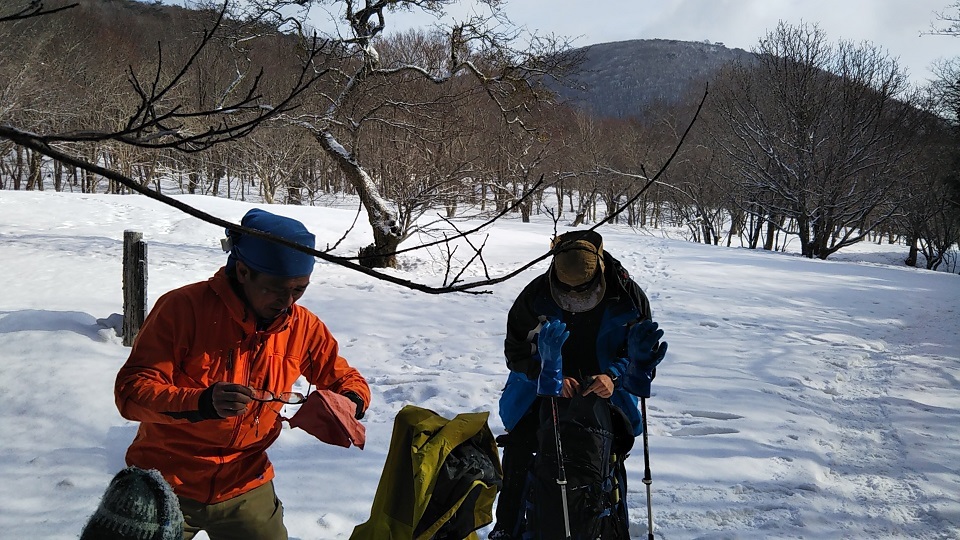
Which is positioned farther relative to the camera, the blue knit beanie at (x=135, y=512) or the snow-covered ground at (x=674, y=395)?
the snow-covered ground at (x=674, y=395)

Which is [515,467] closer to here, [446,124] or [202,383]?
[202,383]

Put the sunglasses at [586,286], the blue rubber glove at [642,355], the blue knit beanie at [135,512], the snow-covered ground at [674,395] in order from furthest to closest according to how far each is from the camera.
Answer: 1. the snow-covered ground at [674,395]
2. the sunglasses at [586,286]
3. the blue rubber glove at [642,355]
4. the blue knit beanie at [135,512]

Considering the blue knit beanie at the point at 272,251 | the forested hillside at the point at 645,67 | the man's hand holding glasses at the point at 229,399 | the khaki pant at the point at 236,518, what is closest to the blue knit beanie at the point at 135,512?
the man's hand holding glasses at the point at 229,399

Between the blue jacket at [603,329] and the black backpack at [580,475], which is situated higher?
the blue jacket at [603,329]

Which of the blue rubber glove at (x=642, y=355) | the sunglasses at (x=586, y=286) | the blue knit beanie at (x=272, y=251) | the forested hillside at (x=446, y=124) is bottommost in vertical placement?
the blue rubber glove at (x=642, y=355)

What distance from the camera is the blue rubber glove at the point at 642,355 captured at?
2.39 meters

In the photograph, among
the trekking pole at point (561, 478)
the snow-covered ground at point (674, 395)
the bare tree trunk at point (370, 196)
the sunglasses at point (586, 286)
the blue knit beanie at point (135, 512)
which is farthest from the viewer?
the bare tree trunk at point (370, 196)

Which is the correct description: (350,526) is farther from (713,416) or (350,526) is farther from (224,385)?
(713,416)

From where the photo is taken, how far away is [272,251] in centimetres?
169

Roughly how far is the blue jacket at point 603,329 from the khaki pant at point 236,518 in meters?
1.09

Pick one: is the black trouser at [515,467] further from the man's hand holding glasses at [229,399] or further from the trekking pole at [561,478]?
the man's hand holding glasses at [229,399]

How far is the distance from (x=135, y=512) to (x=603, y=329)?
1.92m

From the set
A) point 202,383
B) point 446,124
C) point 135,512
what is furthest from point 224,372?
point 446,124

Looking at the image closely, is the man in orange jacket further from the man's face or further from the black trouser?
the black trouser
